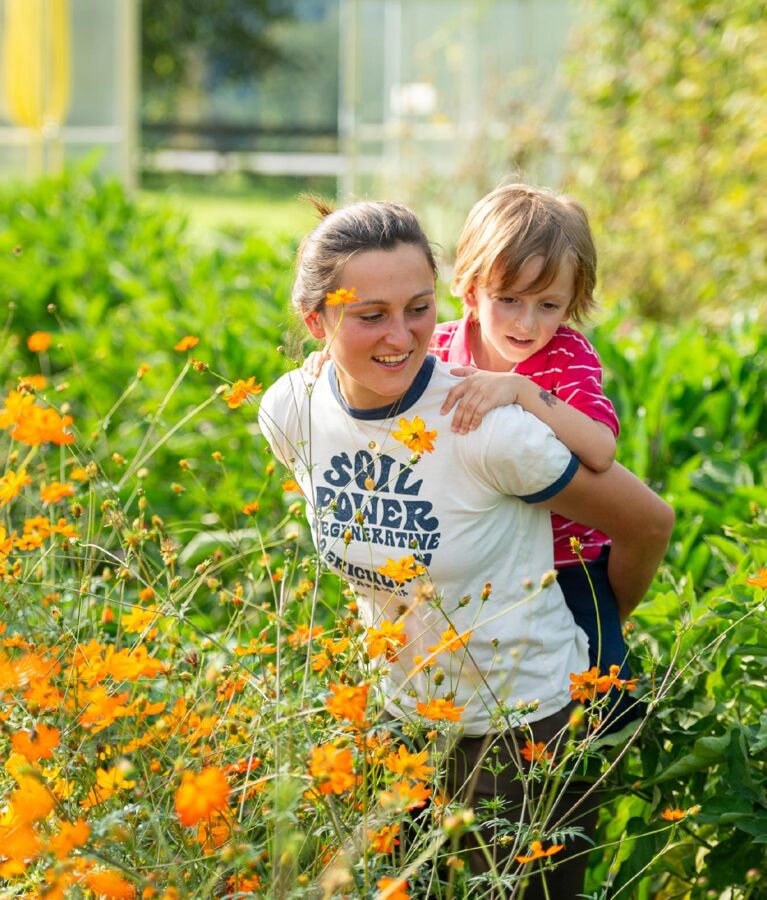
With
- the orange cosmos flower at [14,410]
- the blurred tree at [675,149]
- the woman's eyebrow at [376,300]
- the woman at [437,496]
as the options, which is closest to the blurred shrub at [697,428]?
the woman at [437,496]

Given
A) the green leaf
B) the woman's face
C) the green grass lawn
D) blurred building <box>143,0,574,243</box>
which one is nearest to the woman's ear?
the woman's face

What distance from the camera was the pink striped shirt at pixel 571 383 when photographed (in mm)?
2266

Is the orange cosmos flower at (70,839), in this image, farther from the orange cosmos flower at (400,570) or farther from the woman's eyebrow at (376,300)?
the woman's eyebrow at (376,300)

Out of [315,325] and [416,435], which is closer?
[416,435]

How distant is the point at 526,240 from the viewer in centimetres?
227

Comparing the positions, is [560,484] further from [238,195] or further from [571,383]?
[238,195]

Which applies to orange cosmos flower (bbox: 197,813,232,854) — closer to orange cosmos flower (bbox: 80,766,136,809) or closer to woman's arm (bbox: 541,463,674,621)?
orange cosmos flower (bbox: 80,766,136,809)

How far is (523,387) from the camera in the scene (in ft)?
7.07

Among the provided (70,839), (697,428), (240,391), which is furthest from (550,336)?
(697,428)

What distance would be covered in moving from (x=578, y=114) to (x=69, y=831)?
28.0ft

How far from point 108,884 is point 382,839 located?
370 mm

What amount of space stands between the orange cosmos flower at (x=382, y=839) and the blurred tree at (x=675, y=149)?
4.96m

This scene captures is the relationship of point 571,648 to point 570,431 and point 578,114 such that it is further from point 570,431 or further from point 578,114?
point 578,114

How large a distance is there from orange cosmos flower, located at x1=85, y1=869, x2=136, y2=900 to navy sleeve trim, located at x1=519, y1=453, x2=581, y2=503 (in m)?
0.87
